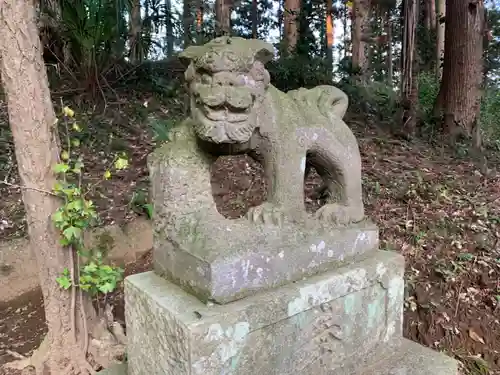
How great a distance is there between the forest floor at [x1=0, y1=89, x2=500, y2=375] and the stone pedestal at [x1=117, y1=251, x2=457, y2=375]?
814 millimetres

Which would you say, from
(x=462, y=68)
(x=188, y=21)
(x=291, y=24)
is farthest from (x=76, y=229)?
(x=291, y=24)

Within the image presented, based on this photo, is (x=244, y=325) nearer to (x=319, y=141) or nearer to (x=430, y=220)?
(x=319, y=141)

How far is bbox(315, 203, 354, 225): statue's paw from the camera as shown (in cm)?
166

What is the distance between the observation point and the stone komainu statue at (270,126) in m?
1.34

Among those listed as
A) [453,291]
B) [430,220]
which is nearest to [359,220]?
[453,291]

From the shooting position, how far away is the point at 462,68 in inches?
199

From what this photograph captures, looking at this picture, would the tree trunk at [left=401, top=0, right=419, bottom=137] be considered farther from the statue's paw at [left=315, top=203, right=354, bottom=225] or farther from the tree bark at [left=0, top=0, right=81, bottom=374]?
the tree bark at [left=0, top=0, right=81, bottom=374]

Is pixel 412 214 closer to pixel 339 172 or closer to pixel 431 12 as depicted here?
pixel 339 172

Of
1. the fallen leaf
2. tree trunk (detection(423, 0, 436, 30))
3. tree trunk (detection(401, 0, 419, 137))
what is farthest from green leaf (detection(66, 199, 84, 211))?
tree trunk (detection(423, 0, 436, 30))

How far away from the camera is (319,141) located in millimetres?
1634

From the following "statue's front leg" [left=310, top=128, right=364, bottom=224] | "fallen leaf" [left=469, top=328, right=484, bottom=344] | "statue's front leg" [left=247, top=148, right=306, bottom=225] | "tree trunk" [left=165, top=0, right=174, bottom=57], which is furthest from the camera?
"tree trunk" [left=165, top=0, right=174, bottom=57]

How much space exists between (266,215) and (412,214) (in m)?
2.31

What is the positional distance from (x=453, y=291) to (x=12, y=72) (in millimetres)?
2638

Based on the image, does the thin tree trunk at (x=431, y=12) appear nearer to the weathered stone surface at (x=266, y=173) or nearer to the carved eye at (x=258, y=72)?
the weathered stone surface at (x=266, y=173)
